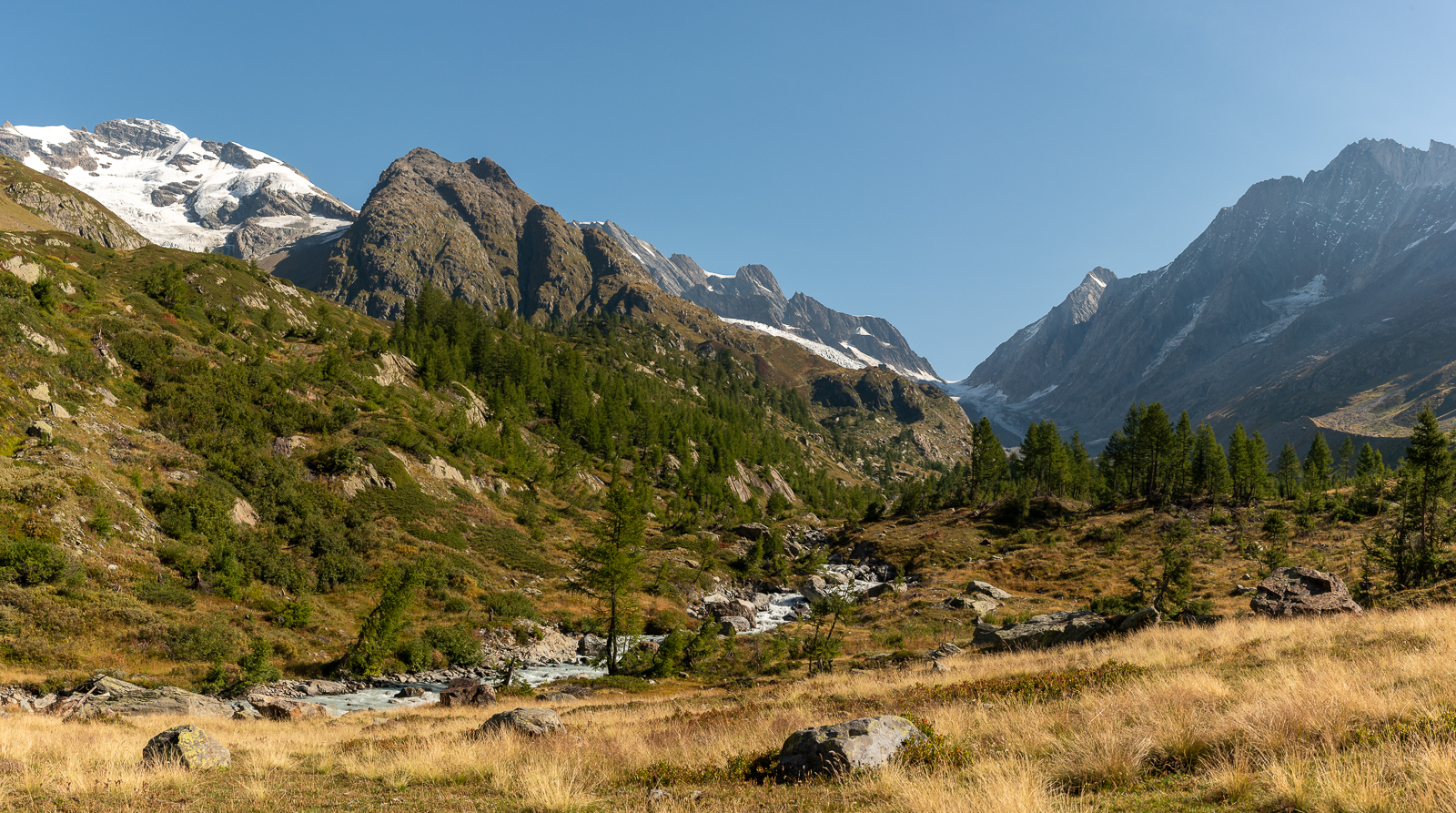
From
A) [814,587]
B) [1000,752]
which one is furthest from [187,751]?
[814,587]

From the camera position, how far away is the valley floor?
6.89m

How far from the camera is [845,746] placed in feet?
31.7

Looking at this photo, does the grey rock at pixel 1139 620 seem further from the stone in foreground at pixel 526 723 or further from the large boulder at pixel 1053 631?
the stone in foreground at pixel 526 723

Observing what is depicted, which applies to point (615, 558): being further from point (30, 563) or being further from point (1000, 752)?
point (1000, 752)

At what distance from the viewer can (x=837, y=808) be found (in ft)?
26.2

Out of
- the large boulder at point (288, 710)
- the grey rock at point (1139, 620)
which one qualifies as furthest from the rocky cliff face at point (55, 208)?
the grey rock at point (1139, 620)

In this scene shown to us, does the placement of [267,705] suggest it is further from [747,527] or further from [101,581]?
[747,527]

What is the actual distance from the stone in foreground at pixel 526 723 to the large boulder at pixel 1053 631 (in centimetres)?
2155

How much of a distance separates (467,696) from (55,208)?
528ft

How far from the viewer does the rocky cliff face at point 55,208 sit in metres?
110

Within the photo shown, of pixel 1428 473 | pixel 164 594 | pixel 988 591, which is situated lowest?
pixel 988 591

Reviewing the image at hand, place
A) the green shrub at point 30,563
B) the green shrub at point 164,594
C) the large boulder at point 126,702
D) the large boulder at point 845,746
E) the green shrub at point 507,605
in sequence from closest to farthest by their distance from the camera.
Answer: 1. the large boulder at point 845,746
2. the large boulder at point 126,702
3. the green shrub at point 30,563
4. the green shrub at point 164,594
5. the green shrub at point 507,605

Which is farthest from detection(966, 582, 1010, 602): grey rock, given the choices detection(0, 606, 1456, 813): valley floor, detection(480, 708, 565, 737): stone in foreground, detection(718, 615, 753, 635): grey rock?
detection(480, 708, 565, 737): stone in foreground

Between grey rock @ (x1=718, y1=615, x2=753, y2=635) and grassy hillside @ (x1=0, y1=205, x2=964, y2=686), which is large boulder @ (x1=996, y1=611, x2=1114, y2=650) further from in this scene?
grassy hillside @ (x1=0, y1=205, x2=964, y2=686)
